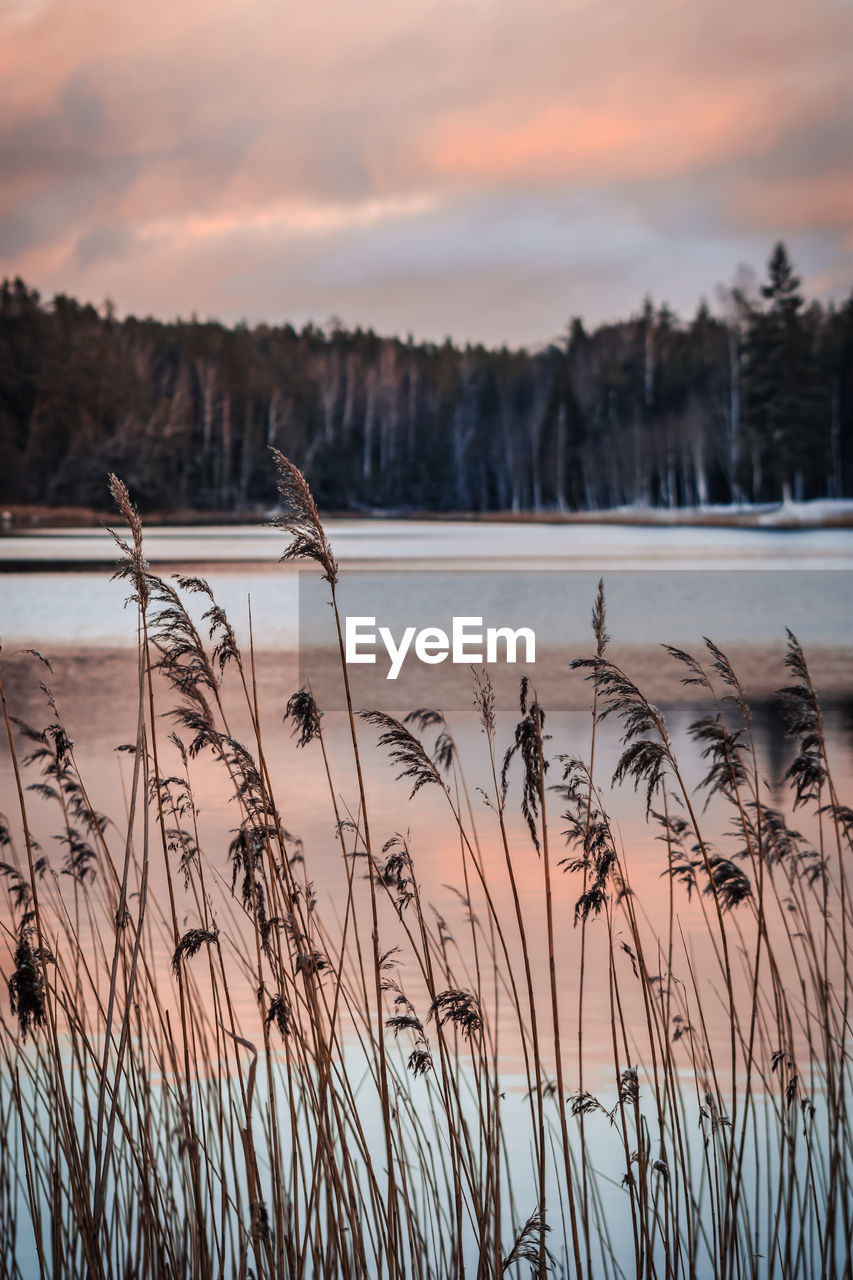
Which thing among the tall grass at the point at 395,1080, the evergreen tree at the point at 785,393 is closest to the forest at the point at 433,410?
the evergreen tree at the point at 785,393

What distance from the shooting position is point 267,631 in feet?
34.0

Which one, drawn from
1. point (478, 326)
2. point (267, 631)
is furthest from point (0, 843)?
point (478, 326)

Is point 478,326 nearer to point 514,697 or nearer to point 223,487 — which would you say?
point 223,487

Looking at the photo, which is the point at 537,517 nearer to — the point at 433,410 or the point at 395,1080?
the point at 433,410

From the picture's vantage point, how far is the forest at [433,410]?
1279cm

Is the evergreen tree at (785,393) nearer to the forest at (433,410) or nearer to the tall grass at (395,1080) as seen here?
the forest at (433,410)

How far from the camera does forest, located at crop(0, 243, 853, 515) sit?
42.0 feet

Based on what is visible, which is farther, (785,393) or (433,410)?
(433,410)

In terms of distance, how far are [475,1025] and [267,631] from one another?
8623 mm

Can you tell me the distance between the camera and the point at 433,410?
14438 mm

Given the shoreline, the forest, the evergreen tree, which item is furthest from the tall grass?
the evergreen tree

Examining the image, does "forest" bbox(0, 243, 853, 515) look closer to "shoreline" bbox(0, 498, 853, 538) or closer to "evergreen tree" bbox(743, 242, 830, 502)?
"evergreen tree" bbox(743, 242, 830, 502)

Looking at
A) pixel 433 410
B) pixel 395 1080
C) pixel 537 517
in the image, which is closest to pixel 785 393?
pixel 537 517

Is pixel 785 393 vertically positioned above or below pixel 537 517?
above
